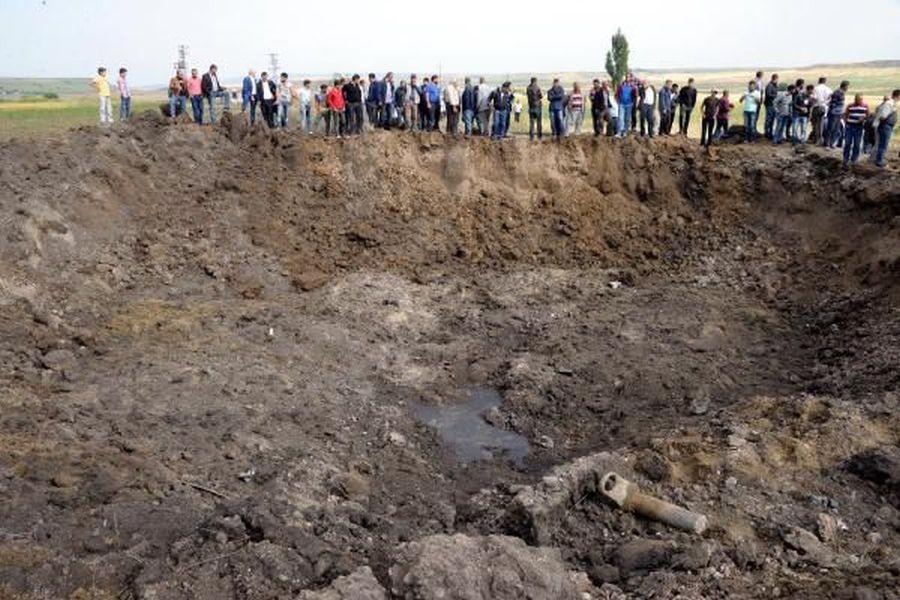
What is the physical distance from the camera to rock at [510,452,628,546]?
721 centimetres

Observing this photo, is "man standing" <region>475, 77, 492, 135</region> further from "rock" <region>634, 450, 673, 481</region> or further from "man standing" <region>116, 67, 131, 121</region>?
"rock" <region>634, 450, 673, 481</region>

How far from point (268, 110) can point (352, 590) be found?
15132 mm

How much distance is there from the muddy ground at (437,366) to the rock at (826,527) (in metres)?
0.13

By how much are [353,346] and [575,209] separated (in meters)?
6.75

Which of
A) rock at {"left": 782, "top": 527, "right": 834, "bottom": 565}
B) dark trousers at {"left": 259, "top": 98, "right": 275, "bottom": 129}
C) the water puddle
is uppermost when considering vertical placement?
dark trousers at {"left": 259, "top": 98, "right": 275, "bottom": 129}

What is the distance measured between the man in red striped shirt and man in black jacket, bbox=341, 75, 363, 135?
10557 millimetres

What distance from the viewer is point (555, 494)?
758cm

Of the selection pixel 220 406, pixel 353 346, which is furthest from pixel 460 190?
pixel 220 406

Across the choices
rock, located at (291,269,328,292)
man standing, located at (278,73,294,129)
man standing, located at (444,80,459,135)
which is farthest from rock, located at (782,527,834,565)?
man standing, located at (278,73,294,129)

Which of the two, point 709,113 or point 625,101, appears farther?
point 625,101

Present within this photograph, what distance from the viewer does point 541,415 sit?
11148 mm

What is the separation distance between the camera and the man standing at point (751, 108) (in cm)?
1731

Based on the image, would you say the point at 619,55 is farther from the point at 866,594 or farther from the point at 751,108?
the point at 866,594

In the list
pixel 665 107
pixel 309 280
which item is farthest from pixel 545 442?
pixel 665 107
